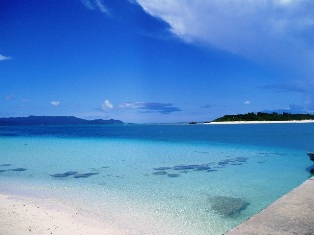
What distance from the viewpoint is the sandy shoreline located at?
23.1 ft

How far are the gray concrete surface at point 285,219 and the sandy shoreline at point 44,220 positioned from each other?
3130mm

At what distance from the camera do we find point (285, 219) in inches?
245

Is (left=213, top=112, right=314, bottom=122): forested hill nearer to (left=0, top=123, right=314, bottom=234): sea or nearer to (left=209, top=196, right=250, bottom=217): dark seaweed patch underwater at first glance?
(left=0, top=123, right=314, bottom=234): sea

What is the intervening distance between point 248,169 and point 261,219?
11.4 m

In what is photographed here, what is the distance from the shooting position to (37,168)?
1809 centimetres

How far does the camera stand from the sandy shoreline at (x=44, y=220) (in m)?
7.03

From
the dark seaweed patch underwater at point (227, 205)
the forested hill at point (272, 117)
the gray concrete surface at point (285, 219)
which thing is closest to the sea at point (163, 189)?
the dark seaweed patch underwater at point (227, 205)

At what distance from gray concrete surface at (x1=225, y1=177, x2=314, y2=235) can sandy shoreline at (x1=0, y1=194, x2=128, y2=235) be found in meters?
3.13

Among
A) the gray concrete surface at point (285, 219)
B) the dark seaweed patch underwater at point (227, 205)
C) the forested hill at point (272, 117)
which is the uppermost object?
the forested hill at point (272, 117)

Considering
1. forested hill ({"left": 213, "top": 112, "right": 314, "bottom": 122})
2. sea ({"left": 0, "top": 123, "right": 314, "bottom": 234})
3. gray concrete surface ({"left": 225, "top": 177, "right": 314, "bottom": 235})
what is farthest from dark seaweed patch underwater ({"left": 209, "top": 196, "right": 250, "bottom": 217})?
forested hill ({"left": 213, "top": 112, "right": 314, "bottom": 122})

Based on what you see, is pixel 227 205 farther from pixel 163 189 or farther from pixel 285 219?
pixel 285 219

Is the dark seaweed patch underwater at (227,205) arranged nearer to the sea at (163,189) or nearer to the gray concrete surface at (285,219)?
the sea at (163,189)

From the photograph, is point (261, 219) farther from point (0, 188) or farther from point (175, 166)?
point (175, 166)

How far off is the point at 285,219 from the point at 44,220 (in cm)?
600
